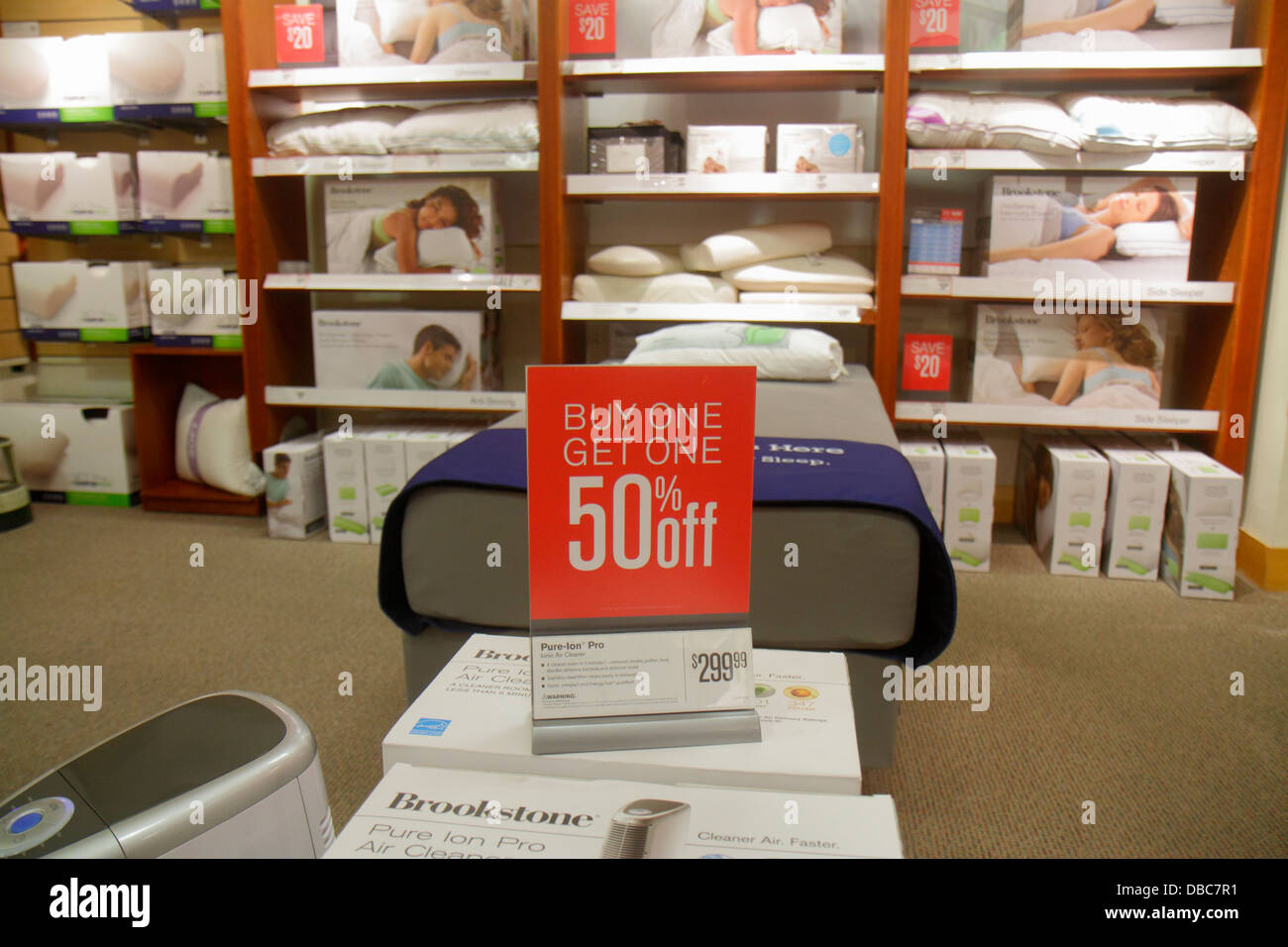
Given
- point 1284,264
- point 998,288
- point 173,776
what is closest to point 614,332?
point 998,288

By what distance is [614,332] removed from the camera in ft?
11.4

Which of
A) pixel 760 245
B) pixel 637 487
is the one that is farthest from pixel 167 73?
pixel 637 487

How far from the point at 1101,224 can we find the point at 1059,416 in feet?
1.96

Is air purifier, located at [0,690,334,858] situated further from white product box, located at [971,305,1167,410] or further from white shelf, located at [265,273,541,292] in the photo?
white product box, located at [971,305,1167,410]

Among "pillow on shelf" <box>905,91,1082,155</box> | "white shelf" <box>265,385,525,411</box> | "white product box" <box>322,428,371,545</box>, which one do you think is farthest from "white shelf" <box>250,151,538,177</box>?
"pillow on shelf" <box>905,91,1082,155</box>

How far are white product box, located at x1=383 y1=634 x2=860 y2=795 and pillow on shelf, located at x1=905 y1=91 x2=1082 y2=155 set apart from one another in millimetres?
2379

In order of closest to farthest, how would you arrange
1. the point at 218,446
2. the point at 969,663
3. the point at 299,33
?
the point at 969,663 < the point at 299,33 < the point at 218,446

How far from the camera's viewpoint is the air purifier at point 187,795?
2.63 ft

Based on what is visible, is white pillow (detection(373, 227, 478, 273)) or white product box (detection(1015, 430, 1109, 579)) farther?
white pillow (detection(373, 227, 478, 273))

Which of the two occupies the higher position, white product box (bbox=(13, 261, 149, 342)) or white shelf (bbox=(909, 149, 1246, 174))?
white shelf (bbox=(909, 149, 1246, 174))

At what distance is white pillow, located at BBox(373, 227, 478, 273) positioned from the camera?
3146 mm

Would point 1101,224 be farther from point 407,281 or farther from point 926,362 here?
point 407,281

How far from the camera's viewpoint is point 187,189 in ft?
11.2

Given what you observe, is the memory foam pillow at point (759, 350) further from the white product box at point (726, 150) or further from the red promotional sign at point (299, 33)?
the red promotional sign at point (299, 33)
